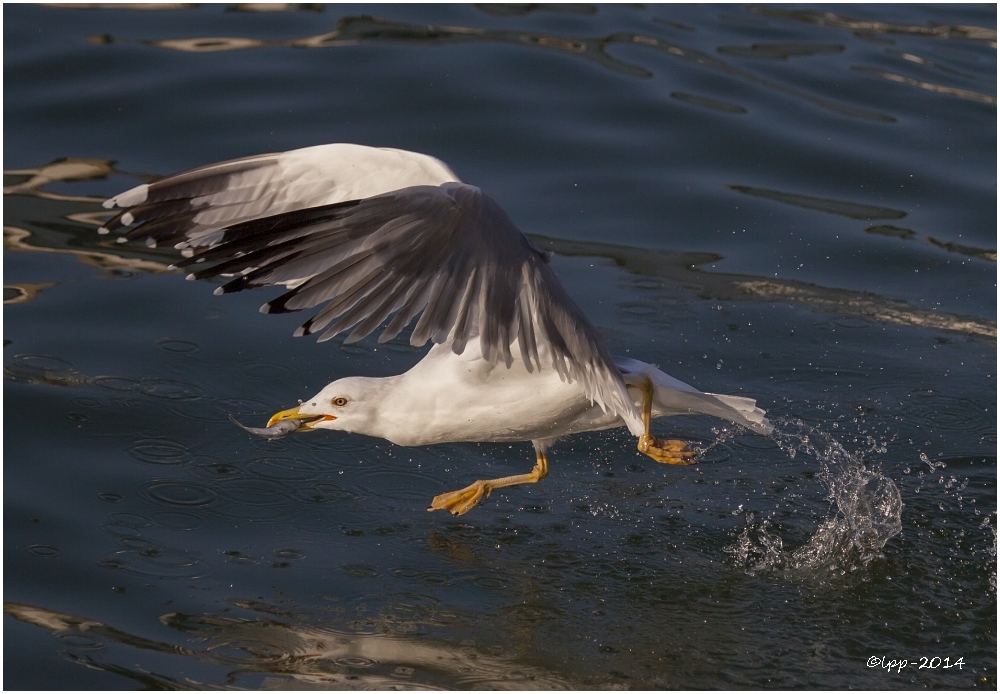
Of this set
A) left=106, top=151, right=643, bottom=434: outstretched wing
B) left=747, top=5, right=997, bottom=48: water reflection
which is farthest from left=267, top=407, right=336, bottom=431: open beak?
left=747, top=5, right=997, bottom=48: water reflection

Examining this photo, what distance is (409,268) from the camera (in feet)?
15.2

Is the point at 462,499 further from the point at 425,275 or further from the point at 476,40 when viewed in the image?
the point at 476,40

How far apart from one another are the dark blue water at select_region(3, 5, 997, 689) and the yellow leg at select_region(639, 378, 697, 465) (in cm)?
29

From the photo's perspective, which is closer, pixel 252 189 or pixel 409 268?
pixel 409 268

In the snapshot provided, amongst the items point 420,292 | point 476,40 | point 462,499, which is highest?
point 476,40

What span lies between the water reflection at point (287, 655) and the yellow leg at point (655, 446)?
123 centimetres

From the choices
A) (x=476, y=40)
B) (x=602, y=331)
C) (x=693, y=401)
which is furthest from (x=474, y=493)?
(x=476, y=40)

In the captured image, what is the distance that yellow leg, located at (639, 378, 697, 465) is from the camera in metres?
5.57

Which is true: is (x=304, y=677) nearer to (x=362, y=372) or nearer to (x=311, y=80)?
(x=362, y=372)

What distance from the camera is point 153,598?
5066mm

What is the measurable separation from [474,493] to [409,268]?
1.45m

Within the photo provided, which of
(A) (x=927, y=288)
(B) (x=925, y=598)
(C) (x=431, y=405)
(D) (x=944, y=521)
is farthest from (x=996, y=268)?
(C) (x=431, y=405)

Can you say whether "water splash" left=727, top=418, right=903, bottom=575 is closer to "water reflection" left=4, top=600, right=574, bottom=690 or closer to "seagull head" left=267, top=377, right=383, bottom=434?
"water reflection" left=4, top=600, right=574, bottom=690

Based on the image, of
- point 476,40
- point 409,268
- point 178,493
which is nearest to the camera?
point 409,268
